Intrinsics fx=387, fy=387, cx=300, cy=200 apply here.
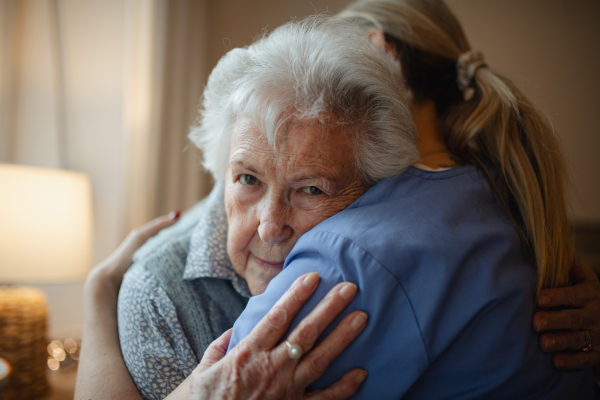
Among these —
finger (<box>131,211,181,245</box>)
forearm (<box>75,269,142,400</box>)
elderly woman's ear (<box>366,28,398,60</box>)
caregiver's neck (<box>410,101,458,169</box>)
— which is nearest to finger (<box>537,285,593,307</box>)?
caregiver's neck (<box>410,101,458,169</box>)

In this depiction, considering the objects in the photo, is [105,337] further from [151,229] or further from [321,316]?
[321,316]

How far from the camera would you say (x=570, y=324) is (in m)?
0.85

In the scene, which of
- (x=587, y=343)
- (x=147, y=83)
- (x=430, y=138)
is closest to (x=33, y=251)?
(x=147, y=83)

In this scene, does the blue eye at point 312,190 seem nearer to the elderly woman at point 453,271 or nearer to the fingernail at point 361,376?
the elderly woman at point 453,271

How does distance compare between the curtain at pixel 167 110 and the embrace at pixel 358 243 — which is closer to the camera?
the embrace at pixel 358 243

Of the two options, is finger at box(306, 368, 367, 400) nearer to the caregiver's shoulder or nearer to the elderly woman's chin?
the caregiver's shoulder

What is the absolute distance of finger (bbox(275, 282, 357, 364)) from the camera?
0.67 meters

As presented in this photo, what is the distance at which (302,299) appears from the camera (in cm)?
70

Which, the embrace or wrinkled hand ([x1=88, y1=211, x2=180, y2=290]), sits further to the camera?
wrinkled hand ([x1=88, y1=211, x2=180, y2=290])

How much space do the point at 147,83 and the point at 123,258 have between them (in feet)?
5.10

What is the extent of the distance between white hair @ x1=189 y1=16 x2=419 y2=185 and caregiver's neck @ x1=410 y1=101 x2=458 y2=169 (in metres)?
0.12

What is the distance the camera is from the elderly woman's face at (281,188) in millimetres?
890

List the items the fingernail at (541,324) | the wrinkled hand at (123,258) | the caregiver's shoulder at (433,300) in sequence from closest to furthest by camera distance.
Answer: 1. the caregiver's shoulder at (433,300)
2. the fingernail at (541,324)
3. the wrinkled hand at (123,258)

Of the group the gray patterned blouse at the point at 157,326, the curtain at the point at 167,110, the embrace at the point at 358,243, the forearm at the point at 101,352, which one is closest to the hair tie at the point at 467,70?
the embrace at the point at 358,243
